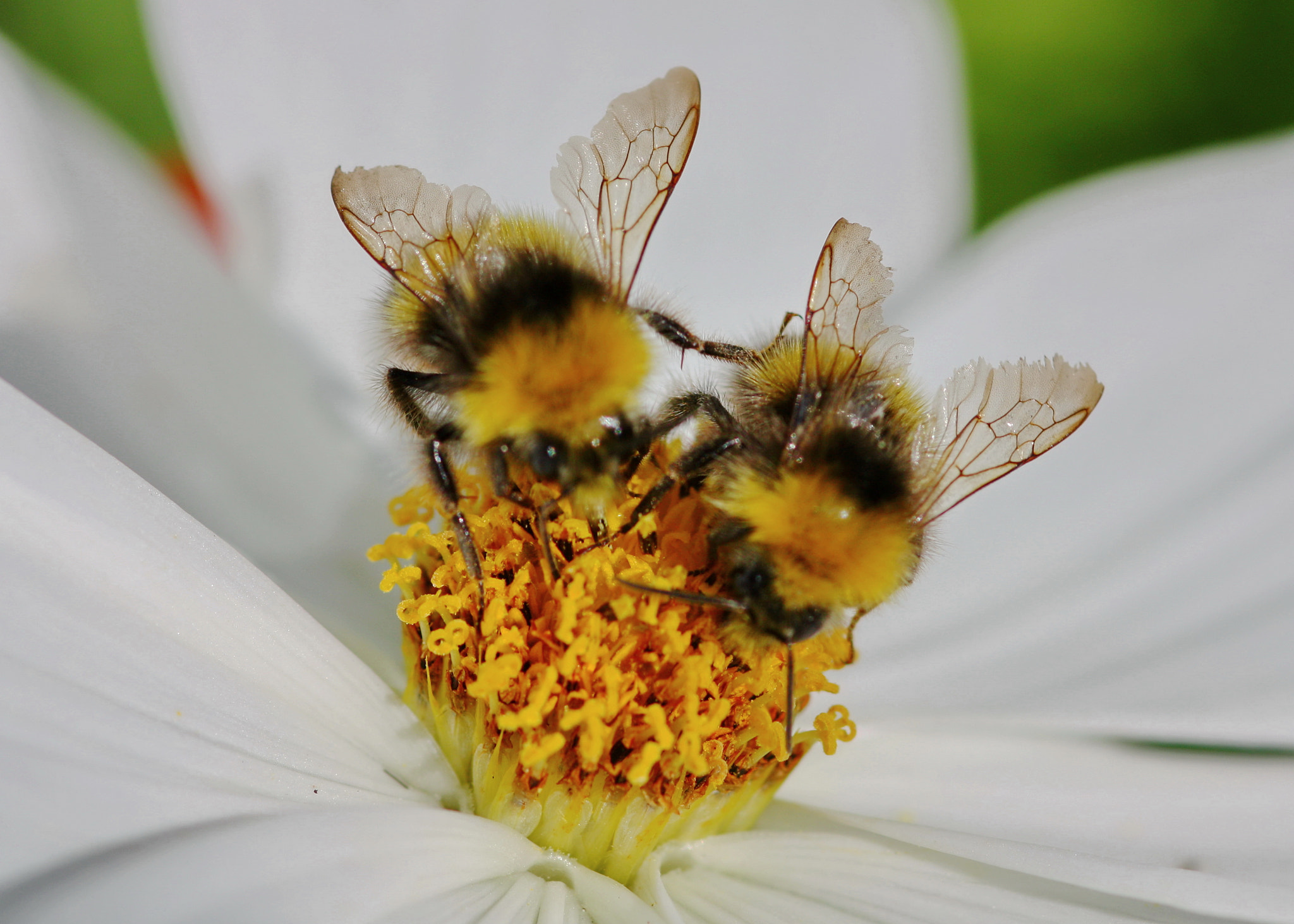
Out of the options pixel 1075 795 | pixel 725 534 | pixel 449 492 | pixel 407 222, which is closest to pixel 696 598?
pixel 725 534

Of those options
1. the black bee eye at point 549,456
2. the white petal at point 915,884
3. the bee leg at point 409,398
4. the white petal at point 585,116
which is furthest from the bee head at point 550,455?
the white petal at point 585,116

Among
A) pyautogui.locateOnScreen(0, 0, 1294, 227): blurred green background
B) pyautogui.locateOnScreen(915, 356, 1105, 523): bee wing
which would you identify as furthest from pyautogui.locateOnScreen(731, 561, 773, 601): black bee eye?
pyautogui.locateOnScreen(0, 0, 1294, 227): blurred green background

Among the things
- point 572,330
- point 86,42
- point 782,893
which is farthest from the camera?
point 86,42

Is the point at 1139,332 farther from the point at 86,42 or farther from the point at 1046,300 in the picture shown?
the point at 86,42

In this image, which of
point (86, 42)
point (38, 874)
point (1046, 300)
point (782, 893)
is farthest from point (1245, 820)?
point (86, 42)

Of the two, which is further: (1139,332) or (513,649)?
(1139,332)

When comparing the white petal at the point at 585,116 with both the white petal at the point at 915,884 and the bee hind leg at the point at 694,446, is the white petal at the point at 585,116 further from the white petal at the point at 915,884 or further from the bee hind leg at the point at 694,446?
the white petal at the point at 915,884
